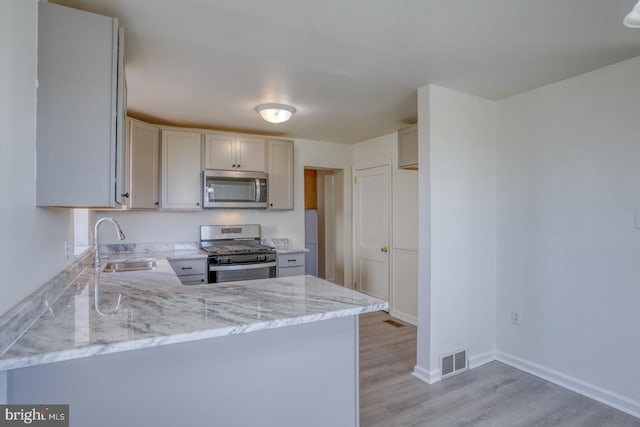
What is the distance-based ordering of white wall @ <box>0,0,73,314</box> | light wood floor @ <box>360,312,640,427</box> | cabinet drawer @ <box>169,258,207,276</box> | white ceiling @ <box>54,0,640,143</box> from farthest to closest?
cabinet drawer @ <box>169,258,207,276</box>, light wood floor @ <box>360,312,640,427</box>, white ceiling @ <box>54,0,640,143</box>, white wall @ <box>0,0,73,314</box>

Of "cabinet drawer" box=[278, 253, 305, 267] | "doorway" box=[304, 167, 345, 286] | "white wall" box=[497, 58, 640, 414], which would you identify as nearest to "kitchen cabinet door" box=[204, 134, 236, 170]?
"cabinet drawer" box=[278, 253, 305, 267]

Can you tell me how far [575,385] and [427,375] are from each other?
109cm

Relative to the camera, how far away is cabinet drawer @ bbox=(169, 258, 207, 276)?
3475 millimetres

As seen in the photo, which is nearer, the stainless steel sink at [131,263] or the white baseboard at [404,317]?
the stainless steel sink at [131,263]

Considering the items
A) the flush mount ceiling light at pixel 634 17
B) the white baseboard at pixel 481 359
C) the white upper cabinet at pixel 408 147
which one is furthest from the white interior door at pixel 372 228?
the flush mount ceiling light at pixel 634 17

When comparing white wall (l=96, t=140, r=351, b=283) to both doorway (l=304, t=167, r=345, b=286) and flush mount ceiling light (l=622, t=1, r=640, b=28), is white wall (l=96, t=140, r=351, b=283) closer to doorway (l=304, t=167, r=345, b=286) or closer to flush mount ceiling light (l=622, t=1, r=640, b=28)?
doorway (l=304, t=167, r=345, b=286)

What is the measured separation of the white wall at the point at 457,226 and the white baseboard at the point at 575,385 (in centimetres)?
21

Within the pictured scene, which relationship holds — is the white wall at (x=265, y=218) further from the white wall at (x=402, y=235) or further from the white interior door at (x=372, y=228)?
the white wall at (x=402, y=235)

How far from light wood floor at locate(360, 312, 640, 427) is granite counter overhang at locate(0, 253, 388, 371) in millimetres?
1200

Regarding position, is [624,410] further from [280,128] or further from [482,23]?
[280,128]

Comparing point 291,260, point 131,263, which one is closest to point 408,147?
point 291,260

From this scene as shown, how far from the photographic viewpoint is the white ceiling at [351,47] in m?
1.72

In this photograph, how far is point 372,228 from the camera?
475cm

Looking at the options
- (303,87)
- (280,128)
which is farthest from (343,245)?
(303,87)
